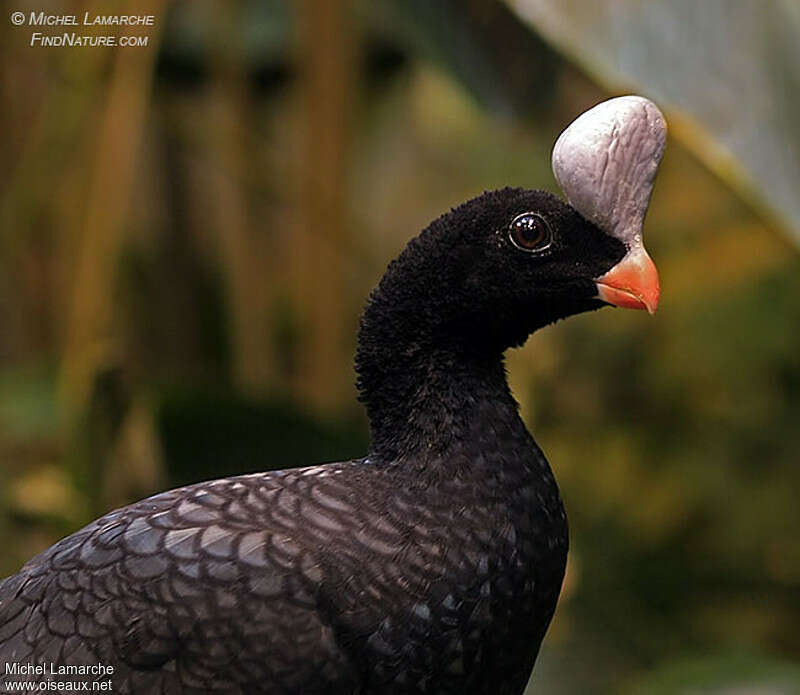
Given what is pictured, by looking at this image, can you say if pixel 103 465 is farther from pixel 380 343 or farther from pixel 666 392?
pixel 666 392

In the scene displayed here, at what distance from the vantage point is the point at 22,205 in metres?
2.46

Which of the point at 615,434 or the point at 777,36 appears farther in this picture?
the point at 615,434

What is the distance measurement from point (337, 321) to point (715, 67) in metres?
1.35

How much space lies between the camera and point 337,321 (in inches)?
111

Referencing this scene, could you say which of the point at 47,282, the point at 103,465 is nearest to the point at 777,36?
the point at 103,465

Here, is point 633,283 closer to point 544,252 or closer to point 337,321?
point 544,252

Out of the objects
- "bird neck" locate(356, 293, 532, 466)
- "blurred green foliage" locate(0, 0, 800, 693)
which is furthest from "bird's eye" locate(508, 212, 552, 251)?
"blurred green foliage" locate(0, 0, 800, 693)

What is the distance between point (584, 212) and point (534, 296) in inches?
3.4

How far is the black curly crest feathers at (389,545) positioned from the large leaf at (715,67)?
0.40 m

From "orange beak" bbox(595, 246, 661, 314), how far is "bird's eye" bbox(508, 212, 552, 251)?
0.06m

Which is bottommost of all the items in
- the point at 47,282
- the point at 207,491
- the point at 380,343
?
the point at 207,491

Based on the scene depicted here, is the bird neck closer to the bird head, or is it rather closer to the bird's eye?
the bird head

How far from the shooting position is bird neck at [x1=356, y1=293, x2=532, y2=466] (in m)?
1.21

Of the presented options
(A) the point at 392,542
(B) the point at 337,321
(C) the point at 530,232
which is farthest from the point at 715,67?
(B) the point at 337,321
